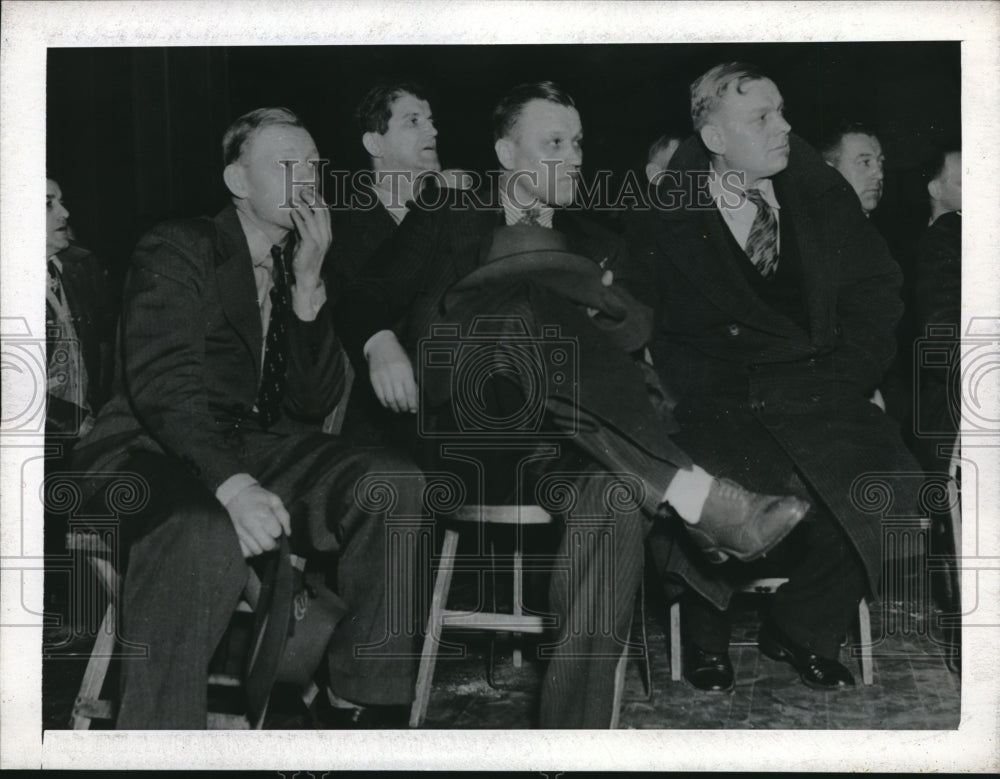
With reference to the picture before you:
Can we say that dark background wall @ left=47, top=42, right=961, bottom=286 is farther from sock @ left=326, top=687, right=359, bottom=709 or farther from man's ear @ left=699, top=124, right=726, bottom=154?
sock @ left=326, top=687, right=359, bottom=709

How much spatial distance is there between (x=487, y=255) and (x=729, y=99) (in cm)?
91

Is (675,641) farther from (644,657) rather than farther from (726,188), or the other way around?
(726,188)

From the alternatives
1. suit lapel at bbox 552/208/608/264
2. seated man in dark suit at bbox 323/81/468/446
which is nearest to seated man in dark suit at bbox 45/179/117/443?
seated man in dark suit at bbox 323/81/468/446

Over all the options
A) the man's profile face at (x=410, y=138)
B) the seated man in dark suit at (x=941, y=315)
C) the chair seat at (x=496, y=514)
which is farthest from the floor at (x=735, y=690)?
the man's profile face at (x=410, y=138)

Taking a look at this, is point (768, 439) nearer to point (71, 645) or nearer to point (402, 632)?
point (402, 632)

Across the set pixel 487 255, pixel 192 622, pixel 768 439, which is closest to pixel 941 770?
pixel 768 439

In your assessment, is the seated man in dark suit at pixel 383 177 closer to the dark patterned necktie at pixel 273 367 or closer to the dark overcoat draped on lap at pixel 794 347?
the dark patterned necktie at pixel 273 367

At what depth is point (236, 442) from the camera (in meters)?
3.21

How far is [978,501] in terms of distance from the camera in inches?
130

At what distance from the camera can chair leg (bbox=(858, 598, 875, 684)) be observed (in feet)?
10.7

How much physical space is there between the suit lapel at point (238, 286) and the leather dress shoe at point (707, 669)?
1.61m

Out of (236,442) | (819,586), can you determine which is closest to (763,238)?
(819,586)

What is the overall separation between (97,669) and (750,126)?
2.65 meters

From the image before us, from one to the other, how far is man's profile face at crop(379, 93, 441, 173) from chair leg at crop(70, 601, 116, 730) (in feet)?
5.39
